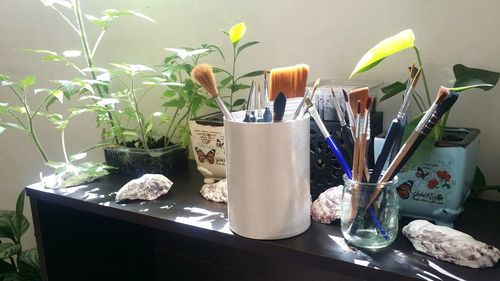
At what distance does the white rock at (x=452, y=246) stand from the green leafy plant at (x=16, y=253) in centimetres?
100

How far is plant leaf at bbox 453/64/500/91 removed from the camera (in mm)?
562

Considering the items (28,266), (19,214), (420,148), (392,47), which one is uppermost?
(392,47)

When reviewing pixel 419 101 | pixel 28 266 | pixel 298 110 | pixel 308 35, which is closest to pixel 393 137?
pixel 298 110

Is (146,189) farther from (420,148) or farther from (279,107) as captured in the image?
(420,148)

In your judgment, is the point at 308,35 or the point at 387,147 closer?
the point at 387,147

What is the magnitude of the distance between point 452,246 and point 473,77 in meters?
0.25

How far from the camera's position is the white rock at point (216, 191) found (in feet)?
2.33

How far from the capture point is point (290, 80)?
0.56 metres

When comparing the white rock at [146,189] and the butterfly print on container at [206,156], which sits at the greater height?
the butterfly print on container at [206,156]

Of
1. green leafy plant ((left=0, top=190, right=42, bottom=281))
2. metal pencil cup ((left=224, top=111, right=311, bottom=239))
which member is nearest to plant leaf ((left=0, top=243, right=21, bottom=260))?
green leafy plant ((left=0, top=190, right=42, bottom=281))

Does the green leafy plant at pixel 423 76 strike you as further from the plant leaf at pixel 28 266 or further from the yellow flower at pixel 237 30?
the plant leaf at pixel 28 266

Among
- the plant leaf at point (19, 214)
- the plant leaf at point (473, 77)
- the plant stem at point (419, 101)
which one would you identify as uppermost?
the plant leaf at point (473, 77)

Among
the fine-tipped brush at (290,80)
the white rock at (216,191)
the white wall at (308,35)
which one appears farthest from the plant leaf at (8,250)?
the fine-tipped brush at (290,80)

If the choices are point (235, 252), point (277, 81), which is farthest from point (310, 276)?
point (277, 81)
